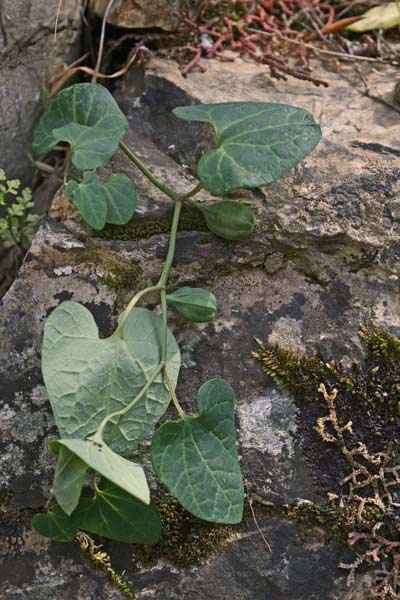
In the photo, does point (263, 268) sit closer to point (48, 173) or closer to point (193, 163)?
point (193, 163)

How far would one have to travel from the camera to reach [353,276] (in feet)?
→ 5.12

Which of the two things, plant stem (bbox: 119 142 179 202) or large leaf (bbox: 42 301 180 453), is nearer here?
large leaf (bbox: 42 301 180 453)

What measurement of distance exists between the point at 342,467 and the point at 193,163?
0.82 m

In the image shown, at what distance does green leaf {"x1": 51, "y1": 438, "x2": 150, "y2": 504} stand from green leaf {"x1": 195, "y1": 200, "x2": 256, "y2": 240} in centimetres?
56

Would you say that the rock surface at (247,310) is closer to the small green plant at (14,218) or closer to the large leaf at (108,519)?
the large leaf at (108,519)

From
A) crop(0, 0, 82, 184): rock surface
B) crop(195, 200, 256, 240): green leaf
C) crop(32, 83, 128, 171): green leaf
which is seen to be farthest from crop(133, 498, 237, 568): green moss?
crop(0, 0, 82, 184): rock surface

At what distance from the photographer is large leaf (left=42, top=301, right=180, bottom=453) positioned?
1.31 meters

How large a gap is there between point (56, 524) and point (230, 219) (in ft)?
2.33


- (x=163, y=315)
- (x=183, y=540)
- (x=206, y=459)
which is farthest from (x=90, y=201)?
(x=183, y=540)

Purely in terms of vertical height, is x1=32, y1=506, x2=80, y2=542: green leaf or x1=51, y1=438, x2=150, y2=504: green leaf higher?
x1=51, y1=438, x2=150, y2=504: green leaf

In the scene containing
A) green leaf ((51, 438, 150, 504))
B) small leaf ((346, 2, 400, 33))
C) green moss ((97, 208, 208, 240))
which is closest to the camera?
green leaf ((51, 438, 150, 504))

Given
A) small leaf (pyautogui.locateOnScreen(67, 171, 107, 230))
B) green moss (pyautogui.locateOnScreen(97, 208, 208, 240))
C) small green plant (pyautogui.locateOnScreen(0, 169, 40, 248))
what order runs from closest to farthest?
small leaf (pyautogui.locateOnScreen(67, 171, 107, 230)) < green moss (pyautogui.locateOnScreen(97, 208, 208, 240)) < small green plant (pyautogui.locateOnScreen(0, 169, 40, 248))

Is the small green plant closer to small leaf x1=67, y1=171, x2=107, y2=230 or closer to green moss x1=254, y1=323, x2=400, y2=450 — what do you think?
small leaf x1=67, y1=171, x2=107, y2=230

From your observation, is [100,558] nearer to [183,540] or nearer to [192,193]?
[183,540]
